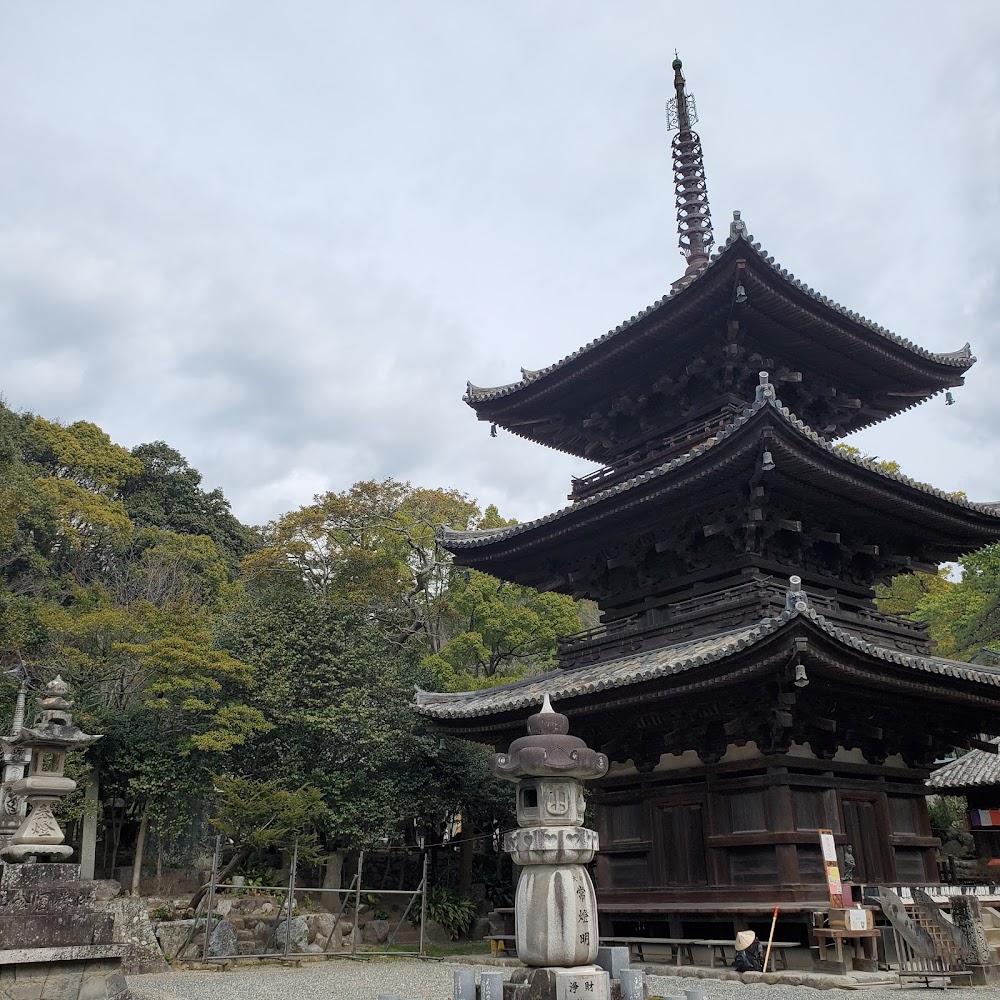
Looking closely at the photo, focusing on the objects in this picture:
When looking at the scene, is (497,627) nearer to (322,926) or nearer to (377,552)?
(377,552)

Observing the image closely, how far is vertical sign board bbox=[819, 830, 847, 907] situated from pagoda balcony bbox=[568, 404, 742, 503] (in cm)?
770

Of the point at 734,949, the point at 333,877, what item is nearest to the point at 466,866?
the point at 333,877

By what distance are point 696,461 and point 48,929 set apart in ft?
37.6

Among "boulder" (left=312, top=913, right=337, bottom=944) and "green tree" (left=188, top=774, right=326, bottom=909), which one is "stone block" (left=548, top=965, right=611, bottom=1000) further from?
"boulder" (left=312, top=913, right=337, bottom=944)

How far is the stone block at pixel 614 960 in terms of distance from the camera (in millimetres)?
9719

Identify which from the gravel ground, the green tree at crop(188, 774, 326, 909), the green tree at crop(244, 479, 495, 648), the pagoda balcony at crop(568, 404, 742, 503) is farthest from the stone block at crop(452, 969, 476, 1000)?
the green tree at crop(244, 479, 495, 648)

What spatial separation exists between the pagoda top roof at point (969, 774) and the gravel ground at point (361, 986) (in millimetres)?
13805

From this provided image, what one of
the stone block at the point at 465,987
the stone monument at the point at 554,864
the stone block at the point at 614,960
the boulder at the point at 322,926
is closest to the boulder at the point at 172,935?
the boulder at the point at 322,926

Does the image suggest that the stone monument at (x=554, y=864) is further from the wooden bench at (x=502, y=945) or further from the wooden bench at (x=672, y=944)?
the wooden bench at (x=502, y=945)

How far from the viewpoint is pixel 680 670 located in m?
14.2

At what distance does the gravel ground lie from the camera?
472 inches

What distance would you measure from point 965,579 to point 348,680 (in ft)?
85.7

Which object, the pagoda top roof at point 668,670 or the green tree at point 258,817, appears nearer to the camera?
the pagoda top roof at point 668,670

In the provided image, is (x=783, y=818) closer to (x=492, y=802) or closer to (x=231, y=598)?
(x=492, y=802)
